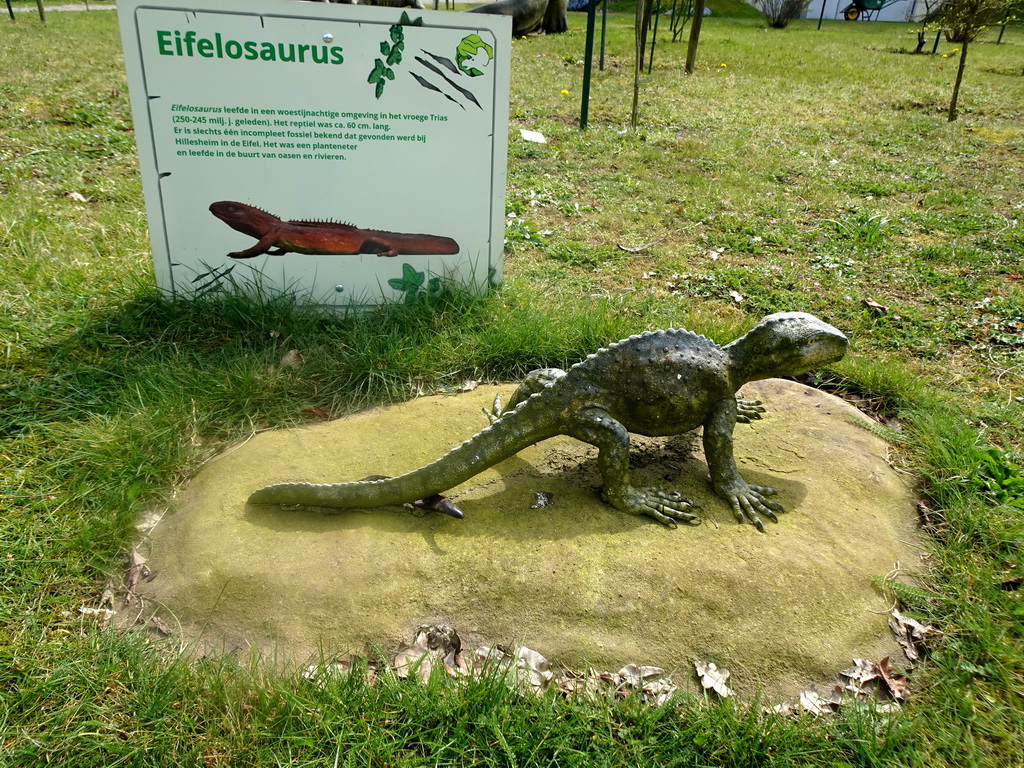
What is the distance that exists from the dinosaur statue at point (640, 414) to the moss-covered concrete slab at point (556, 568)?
0.12 m

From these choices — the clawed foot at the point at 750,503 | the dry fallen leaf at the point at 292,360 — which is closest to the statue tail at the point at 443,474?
the clawed foot at the point at 750,503

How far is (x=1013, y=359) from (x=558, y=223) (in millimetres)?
4522

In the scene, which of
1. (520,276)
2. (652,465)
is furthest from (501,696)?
(520,276)

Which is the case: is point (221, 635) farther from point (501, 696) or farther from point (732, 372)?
point (732, 372)

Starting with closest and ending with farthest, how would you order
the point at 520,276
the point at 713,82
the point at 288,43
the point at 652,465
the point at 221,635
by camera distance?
the point at 221,635 < the point at 652,465 < the point at 288,43 < the point at 520,276 < the point at 713,82

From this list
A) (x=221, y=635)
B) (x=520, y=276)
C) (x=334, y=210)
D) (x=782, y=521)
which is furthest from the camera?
(x=520, y=276)

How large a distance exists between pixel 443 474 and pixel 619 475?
0.86 metres

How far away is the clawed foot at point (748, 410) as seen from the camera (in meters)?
4.14

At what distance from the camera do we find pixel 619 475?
3475 mm

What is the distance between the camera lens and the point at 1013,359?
17.8 ft

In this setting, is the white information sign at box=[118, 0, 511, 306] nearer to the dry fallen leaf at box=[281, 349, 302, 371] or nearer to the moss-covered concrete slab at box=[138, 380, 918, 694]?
the dry fallen leaf at box=[281, 349, 302, 371]

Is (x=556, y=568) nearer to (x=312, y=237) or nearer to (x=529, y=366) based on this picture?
(x=529, y=366)

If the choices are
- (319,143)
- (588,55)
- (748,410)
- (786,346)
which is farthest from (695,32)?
(786,346)

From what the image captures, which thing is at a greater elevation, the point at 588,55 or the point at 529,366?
the point at 588,55
